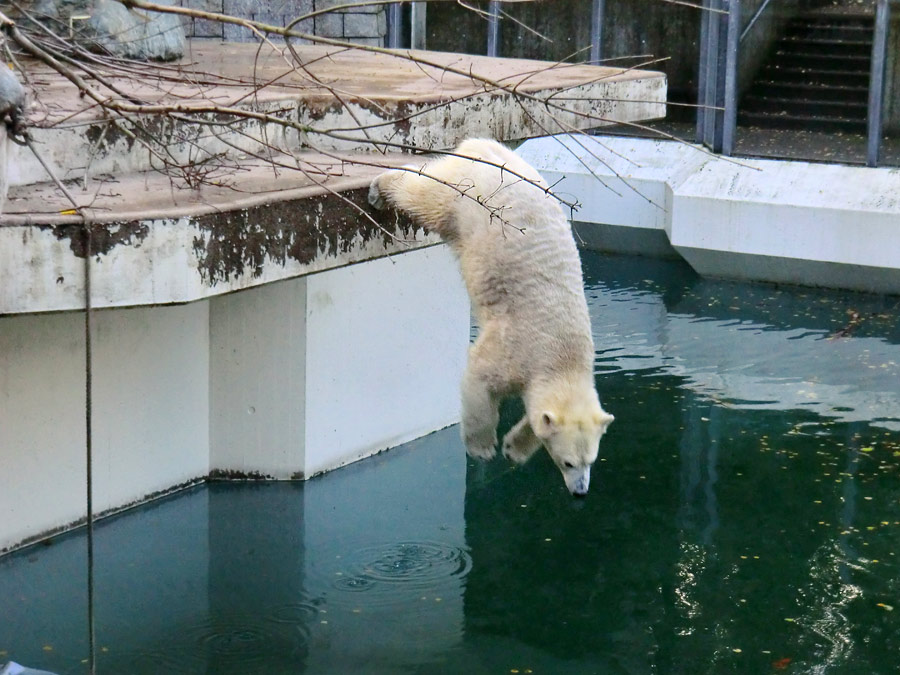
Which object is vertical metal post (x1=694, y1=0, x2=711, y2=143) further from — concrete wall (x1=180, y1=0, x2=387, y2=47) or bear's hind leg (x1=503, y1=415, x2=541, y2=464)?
bear's hind leg (x1=503, y1=415, x2=541, y2=464)

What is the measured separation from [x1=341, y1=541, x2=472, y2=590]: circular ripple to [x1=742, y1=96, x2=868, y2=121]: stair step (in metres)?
10.9

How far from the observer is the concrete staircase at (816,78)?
15375 millimetres

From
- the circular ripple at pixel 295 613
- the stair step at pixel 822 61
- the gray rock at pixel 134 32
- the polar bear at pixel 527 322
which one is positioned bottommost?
the circular ripple at pixel 295 613

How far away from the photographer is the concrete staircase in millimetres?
15375

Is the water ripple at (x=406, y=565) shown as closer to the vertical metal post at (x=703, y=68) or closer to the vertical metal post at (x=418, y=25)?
the vertical metal post at (x=703, y=68)

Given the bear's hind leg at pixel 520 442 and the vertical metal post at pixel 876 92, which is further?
the vertical metal post at pixel 876 92

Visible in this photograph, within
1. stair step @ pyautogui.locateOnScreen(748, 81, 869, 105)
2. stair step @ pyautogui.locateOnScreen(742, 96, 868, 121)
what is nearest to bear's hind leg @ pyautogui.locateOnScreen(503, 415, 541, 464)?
stair step @ pyautogui.locateOnScreen(742, 96, 868, 121)

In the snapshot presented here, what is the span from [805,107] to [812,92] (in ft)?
0.98

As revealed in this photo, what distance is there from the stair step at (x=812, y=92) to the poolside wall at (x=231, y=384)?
914 centimetres

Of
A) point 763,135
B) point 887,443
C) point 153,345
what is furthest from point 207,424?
point 763,135

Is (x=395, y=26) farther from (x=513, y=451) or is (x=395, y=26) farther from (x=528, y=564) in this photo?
(x=513, y=451)

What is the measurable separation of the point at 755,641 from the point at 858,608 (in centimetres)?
67

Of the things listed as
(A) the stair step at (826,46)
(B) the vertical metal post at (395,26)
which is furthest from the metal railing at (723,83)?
(B) the vertical metal post at (395,26)

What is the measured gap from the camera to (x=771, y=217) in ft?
41.5
